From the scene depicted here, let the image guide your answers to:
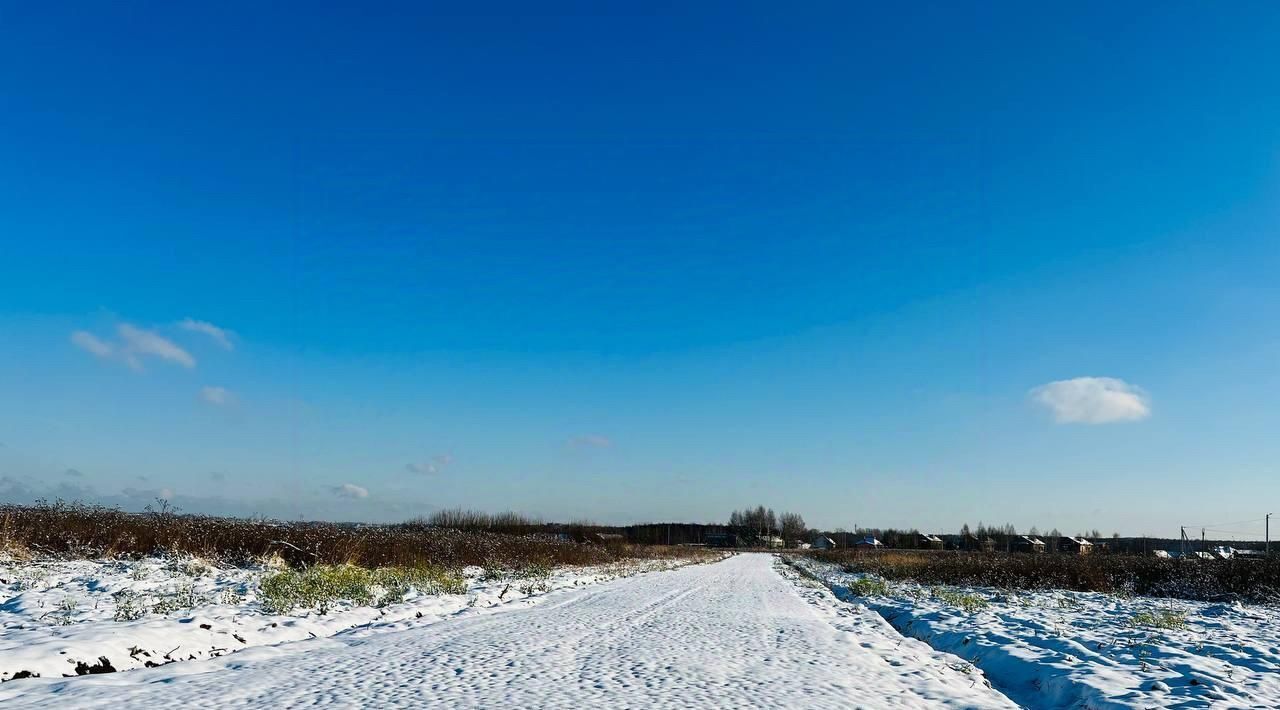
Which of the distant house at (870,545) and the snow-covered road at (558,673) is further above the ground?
the snow-covered road at (558,673)

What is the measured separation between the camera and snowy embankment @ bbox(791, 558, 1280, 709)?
6.77 meters

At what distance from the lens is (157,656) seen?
24.1ft

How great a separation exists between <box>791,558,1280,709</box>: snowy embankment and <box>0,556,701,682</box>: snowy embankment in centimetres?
808

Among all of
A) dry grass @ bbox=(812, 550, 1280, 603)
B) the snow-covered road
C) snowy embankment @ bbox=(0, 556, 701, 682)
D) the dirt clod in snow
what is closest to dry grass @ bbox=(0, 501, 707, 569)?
snowy embankment @ bbox=(0, 556, 701, 682)

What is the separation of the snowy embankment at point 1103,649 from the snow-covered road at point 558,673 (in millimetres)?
721

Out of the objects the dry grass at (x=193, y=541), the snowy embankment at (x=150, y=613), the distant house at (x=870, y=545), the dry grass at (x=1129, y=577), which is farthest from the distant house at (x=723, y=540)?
the snowy embankment at (x=150, y=613)

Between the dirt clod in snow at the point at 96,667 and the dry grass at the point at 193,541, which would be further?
the dry grass at the point at 193,541

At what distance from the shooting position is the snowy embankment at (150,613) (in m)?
7.00

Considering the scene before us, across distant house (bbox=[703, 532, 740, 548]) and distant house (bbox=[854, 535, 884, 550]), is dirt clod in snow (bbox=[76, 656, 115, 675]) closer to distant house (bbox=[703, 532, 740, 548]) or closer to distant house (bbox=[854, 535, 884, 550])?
distant house (bbox=[854, 535, 884, 550])

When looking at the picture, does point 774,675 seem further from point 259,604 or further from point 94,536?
point 94,536

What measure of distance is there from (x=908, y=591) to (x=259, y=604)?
17.1 meters

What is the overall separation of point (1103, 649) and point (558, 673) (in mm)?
7419

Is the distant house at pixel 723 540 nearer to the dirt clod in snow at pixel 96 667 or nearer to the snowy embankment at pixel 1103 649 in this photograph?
the snowy embankment at pixel 1103 649

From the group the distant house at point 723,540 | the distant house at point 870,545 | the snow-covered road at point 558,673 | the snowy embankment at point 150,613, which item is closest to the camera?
the snow-covered road at point 558,673
